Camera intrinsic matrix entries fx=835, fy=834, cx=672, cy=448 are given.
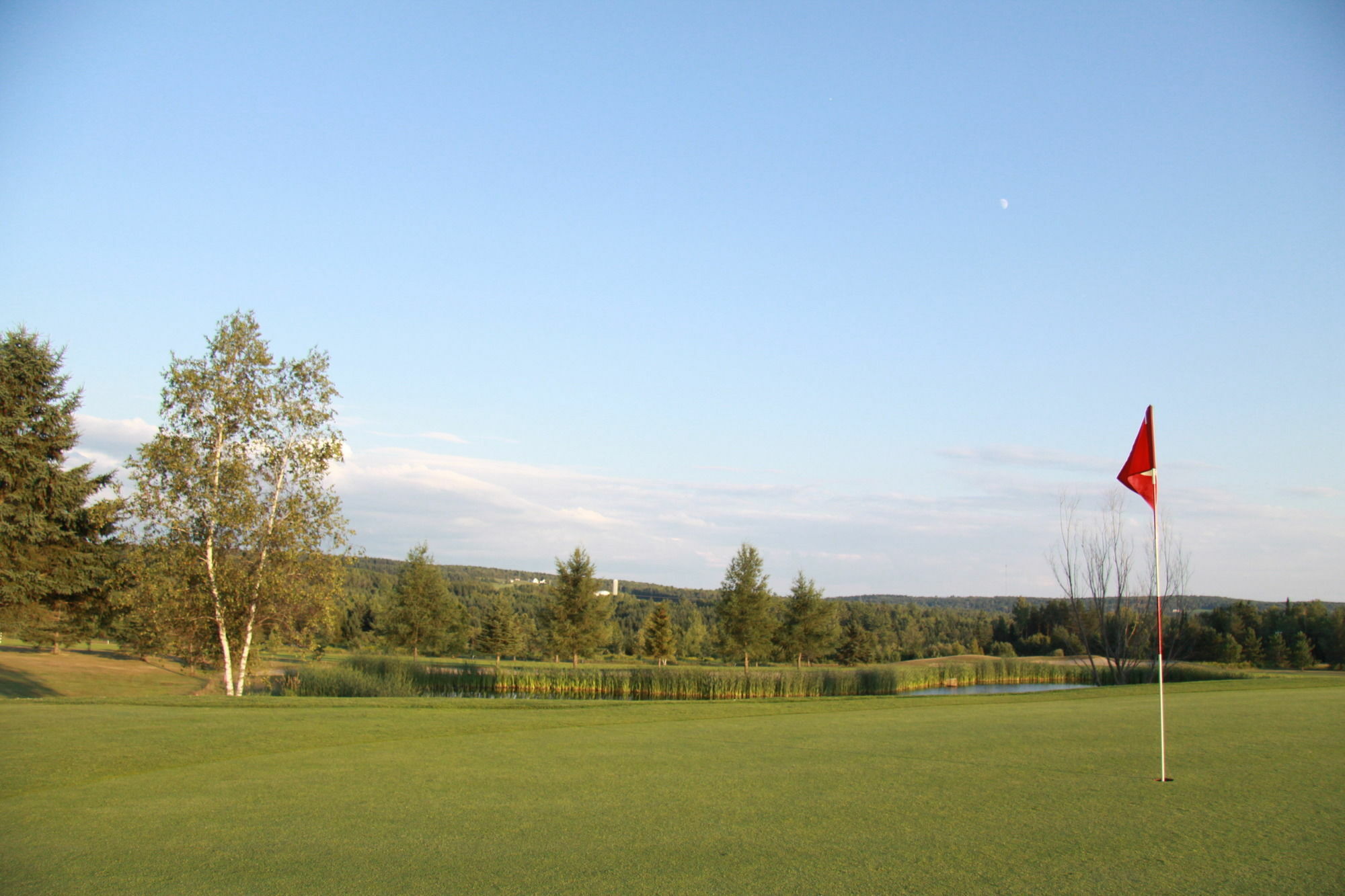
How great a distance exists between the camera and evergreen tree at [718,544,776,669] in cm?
4134

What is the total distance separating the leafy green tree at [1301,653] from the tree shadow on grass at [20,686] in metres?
60.5

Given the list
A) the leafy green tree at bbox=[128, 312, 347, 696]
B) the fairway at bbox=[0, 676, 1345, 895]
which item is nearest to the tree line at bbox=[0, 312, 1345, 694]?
the leafy green tree at bbox=[128, 312, 347, 696]

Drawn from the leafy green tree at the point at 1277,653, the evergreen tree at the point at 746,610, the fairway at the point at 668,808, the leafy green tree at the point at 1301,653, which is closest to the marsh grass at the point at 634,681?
the evergreen tree at the point at 746,610

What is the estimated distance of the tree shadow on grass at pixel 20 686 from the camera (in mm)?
23578

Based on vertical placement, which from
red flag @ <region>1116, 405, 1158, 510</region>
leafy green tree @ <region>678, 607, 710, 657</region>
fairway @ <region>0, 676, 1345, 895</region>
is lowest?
leafy green tree @ <region>678, 607, 710, 657</region>

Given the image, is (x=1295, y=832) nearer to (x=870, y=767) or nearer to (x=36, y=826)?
(x=870, y=767)

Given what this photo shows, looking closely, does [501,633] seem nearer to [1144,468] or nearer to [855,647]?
[855,647]

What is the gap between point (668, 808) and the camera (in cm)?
623

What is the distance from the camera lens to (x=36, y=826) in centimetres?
594

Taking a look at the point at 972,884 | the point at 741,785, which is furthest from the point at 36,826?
the point at 972,884

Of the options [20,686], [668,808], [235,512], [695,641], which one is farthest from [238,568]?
[695,641]

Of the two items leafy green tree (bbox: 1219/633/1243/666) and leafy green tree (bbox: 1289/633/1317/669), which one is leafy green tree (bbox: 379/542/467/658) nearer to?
leafy green tree (bbox: 1219/633/1243/666)

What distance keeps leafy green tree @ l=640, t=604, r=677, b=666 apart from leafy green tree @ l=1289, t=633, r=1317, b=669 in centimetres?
3718

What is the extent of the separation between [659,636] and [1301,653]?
3806 cm
